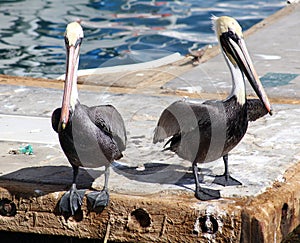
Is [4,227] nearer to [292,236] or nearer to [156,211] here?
[156,211]

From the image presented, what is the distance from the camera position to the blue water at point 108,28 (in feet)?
38.0

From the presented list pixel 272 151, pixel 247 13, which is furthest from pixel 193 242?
pixel 247 13

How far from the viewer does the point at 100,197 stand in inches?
183

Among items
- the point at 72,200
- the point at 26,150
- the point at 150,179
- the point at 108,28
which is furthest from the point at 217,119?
the point at 108,28

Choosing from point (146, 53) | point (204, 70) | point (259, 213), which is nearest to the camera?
point (259, 213)

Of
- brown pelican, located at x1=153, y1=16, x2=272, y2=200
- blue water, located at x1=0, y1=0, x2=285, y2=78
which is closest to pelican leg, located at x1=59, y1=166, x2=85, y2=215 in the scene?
brown pelican, located at x1=153, y1=16, x2=272, y2=200

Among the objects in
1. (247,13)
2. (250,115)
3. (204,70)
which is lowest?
(247,13)

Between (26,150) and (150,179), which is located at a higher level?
(150,179)

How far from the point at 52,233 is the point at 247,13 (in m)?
9.82

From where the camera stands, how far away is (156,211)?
4.60 metres

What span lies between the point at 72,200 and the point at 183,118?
764 millimetres

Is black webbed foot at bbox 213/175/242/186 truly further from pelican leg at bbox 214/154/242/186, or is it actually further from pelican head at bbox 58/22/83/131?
pelican head at bbox 58/22/83/131

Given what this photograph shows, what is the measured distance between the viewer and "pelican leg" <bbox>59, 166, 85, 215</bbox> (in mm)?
4691

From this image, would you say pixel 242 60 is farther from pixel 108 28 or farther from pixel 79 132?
pixel 108 28
